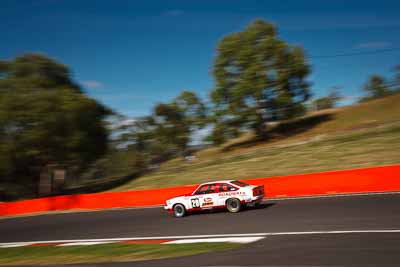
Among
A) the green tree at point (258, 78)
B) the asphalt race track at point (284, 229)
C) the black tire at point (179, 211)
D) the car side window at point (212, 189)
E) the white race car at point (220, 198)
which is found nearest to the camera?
the asphalt race track at point (284, 229)

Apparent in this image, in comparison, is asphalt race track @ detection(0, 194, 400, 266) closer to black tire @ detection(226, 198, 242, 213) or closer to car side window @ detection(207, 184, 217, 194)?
black tire @ detection(226, 198, 242, 213)

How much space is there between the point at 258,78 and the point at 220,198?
30.4 metres

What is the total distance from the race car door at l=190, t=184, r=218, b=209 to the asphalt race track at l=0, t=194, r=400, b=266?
42 centimetres

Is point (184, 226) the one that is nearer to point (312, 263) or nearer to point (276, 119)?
point (312, 263)

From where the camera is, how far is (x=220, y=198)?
53.0ft

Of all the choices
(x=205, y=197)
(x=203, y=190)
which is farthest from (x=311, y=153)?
(x=205, y=197)

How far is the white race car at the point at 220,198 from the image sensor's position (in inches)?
611

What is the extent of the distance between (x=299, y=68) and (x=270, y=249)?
129 ft

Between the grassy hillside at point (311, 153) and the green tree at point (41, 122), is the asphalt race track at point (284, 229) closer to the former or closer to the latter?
the grassy hillside at point (311, 153)

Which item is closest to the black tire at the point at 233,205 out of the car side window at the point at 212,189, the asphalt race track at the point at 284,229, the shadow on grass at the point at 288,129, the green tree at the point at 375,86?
the asphalt race track at the point at 284,229

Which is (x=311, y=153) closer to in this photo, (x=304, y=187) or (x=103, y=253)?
(x=304, y=187)

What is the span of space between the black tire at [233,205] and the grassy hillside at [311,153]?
10.8 metres

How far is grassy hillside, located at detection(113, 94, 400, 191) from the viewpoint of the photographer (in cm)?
2600

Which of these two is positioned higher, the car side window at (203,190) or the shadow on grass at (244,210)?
the car side window at (203,190)
